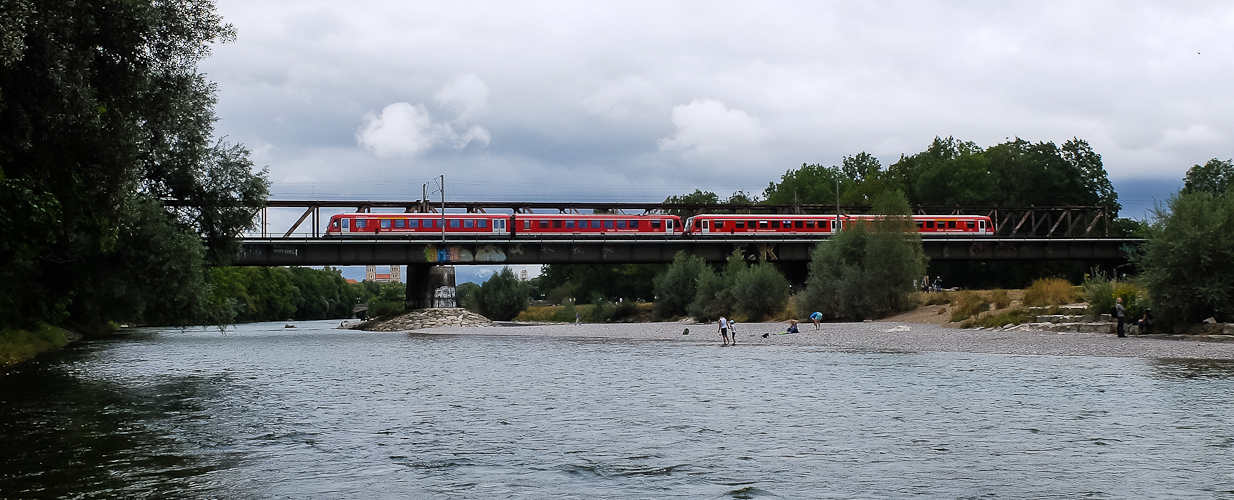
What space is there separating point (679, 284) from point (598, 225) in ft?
31.1

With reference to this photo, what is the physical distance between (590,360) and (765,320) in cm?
3856

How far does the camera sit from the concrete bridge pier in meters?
83.1

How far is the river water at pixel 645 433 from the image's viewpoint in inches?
407

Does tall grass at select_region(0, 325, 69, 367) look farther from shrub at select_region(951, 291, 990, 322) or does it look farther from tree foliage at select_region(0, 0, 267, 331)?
shrub at select_region(951, 291, 990, 322)

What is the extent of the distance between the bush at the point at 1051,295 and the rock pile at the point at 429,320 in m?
50.7

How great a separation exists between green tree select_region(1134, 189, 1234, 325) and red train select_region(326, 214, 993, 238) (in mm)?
38123

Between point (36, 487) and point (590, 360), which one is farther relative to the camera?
point (590, 360)

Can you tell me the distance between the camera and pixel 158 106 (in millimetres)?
23625

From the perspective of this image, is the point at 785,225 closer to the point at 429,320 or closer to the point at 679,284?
the point at 679,284

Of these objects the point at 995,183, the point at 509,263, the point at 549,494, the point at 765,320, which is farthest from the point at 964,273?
the point at 549,494

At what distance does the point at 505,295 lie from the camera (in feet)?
415

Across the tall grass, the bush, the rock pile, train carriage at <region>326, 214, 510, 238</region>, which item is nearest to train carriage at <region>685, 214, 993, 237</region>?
train carriage at <region>326, 214, 510, 238</region>

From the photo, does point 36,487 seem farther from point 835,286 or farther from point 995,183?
point 995,183

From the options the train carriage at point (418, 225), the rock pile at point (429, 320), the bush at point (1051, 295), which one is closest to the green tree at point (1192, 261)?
the bush at point (1051, 295)
